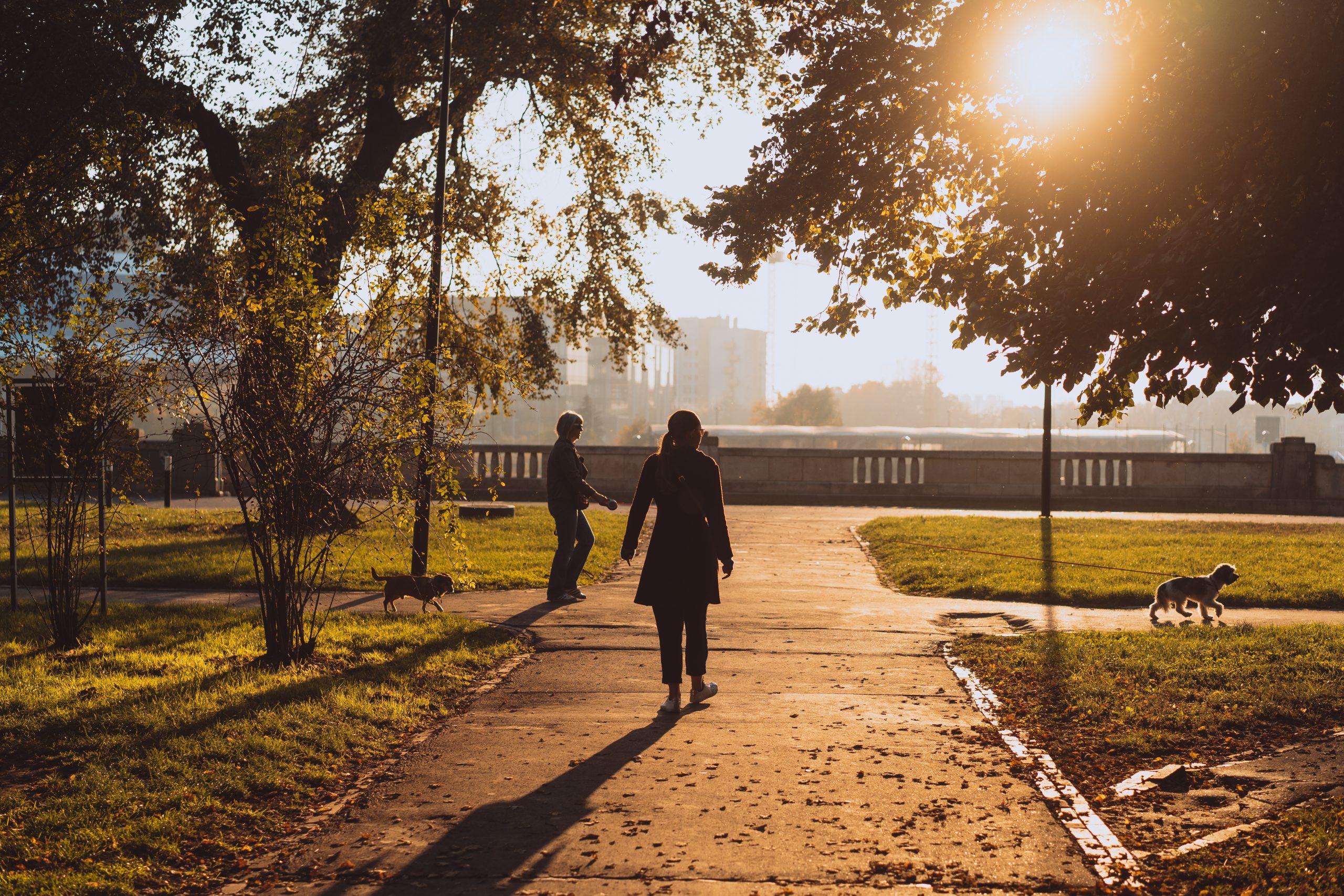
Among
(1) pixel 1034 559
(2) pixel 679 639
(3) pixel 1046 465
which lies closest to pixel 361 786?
(2) pixel 679 639

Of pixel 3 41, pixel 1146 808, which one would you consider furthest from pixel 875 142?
pixel 3 41

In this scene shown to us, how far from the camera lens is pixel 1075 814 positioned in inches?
201

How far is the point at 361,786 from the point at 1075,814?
3.32 meters

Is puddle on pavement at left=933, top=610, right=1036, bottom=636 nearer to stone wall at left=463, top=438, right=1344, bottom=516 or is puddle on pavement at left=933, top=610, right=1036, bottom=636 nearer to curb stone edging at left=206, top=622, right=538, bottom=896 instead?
curb stone edging at left=206, top=622, right=538, bottom=896

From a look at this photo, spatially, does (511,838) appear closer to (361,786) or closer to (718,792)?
(718,792)

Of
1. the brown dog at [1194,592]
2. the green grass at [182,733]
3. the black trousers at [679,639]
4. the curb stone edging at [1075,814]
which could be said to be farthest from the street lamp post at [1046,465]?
the curb stone edging at [1075,814]

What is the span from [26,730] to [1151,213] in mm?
7259

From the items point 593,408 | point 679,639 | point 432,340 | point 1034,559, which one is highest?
point 593,408

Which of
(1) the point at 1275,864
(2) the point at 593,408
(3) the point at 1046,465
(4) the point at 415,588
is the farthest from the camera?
(2) the point at 593,408

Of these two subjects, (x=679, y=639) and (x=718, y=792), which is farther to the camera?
(x=679, y=639)

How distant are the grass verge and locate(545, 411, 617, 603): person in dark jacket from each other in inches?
150

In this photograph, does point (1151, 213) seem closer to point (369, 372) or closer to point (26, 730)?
point (369, 372)

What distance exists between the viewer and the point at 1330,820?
490cm

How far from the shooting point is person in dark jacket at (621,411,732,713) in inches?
285
